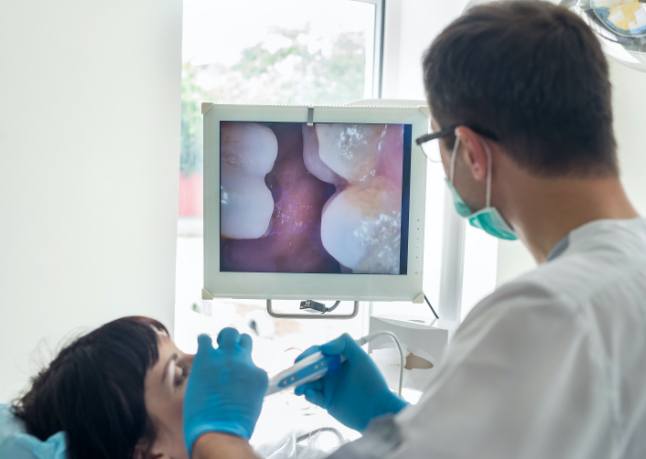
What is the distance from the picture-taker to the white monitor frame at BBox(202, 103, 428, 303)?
1.58 metres

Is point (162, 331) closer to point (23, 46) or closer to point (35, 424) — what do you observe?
point (35, 424)

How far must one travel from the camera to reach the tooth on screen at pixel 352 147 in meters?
1.60

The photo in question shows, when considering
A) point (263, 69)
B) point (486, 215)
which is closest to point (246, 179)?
point (486, 215)

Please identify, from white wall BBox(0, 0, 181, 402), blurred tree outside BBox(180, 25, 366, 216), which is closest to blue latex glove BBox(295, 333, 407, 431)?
white wall BBox(0, 0, 181, 402)

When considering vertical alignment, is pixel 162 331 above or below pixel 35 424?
above

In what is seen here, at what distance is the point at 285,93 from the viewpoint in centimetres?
251

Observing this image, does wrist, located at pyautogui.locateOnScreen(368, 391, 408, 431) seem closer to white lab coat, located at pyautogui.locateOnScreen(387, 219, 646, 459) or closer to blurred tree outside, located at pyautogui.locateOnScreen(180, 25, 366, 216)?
white lab coat, located at pyautogui.locateOnScreen(387, 219, 646, 459)

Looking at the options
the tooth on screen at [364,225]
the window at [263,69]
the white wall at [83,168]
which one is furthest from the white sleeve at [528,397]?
the window at [263,69]

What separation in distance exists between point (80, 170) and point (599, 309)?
1.34m

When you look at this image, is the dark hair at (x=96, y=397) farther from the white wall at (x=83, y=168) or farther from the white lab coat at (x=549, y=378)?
the white lab coat at (x=549, y=378)

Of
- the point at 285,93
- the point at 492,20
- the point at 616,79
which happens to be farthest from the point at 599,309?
the point at 285,93


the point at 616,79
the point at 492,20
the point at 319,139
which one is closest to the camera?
the point at 492,20

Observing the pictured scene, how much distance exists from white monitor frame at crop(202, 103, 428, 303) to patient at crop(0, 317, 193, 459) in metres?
0.32

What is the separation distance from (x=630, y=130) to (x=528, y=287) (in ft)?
4.86
